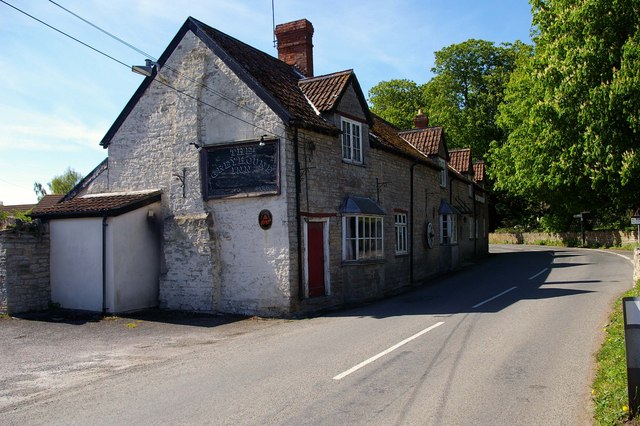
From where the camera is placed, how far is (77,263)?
15.6m

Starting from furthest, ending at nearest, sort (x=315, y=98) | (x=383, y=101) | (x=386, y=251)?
1. (x=383, y=101)
2. (x=386, y=251)
3. (x=315, y=98)

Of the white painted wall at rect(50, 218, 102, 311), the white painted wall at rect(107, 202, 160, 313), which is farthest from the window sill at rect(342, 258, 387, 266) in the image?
the white painted wall at rect(50, 218, 102, 311)

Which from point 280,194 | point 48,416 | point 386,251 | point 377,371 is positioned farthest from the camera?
point 386,251

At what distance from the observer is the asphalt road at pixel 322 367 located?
20.6 ft

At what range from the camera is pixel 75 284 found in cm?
1570

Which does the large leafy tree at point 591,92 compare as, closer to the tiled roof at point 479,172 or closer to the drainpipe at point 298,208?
the drainpipe at point 298,208

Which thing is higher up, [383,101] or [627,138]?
[383,101]

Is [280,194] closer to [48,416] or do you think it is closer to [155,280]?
[155,280]

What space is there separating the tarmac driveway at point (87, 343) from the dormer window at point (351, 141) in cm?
639

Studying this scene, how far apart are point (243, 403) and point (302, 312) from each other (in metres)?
8.41

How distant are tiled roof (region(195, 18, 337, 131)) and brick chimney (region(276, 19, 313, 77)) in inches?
113

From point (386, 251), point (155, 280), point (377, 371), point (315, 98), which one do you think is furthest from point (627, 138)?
point (155, 280)

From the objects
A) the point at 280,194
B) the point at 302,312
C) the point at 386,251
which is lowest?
the point at 302,312

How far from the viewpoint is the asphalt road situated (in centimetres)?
629
